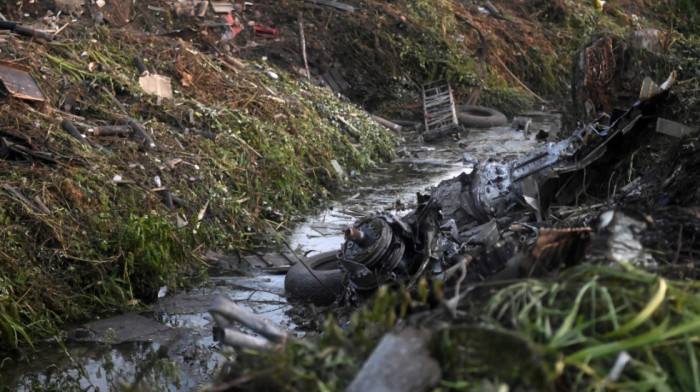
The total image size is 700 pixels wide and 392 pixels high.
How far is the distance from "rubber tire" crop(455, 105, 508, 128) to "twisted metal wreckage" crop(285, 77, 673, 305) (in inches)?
355

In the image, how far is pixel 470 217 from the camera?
21.4 ft

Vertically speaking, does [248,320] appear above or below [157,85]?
above

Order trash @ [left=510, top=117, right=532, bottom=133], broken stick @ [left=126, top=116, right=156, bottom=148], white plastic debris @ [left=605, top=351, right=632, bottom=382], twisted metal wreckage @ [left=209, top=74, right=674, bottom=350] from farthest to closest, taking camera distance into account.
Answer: trash @ [left=510, top=117, right=532, bottom=133], broken stick @ [left=126, top=116, right=156, bottom=148], twisted metal wreckage @ [left=209, top=74, right=674, bottom=350], white plastic debris @ [left=605, top=351, right=632, bottom=382]

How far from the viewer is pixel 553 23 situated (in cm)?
2178

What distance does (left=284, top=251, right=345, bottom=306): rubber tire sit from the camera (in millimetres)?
6441

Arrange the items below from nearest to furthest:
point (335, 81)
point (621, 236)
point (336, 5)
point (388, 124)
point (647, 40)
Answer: point (621, 236), point (647, 40), point (388, 124), point (335, 81), point (336, 5)

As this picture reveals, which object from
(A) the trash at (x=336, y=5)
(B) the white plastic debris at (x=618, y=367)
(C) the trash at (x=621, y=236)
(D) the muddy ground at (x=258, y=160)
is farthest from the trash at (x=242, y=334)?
(A) the trash at (x=336, y=5)

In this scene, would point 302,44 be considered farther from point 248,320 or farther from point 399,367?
point 399,367

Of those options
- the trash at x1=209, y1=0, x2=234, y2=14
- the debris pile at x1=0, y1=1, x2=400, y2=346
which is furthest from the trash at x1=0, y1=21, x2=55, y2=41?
the trash at x1=209, y1=0, x2=234, y2=14

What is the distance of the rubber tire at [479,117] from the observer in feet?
51.4

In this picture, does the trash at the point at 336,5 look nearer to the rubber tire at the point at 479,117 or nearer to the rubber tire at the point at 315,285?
the rubber tire at the point at 479,117

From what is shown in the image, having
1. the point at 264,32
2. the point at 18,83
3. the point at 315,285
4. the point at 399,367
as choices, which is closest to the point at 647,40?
the point at 315,285

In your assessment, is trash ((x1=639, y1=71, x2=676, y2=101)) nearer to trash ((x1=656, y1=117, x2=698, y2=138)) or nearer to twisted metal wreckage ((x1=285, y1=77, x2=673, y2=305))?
twisted metal wreckage ((x1=285, y1=77, x2=673, y2=305))

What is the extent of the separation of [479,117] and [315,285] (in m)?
10.1
